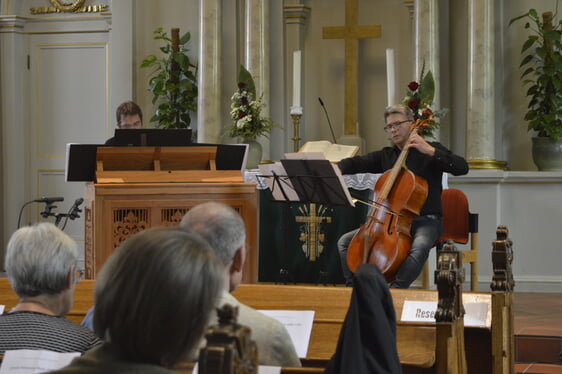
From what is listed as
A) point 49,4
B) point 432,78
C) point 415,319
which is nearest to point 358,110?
point 432,78

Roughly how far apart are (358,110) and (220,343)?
699 centimetres

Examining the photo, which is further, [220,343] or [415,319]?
[415,319]

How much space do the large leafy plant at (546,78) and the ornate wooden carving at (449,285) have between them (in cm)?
473

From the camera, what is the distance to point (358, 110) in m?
8.08

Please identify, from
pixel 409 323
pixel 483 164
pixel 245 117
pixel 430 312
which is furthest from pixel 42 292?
pixel 483 164

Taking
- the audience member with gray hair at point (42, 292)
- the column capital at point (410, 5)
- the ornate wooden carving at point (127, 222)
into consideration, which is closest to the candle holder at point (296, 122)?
the column capital at point (410, 5)

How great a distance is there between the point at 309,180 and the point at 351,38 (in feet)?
10.5

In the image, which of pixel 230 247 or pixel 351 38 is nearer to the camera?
pixel 230 247

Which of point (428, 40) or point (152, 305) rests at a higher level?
point (428, 40)

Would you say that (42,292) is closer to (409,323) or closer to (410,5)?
(409,323)

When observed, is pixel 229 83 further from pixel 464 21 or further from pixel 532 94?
pixel 532 94

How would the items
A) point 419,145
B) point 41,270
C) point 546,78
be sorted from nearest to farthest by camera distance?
point 41,270 < point 419,145 < point 546,78

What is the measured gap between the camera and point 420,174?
17.3 ft

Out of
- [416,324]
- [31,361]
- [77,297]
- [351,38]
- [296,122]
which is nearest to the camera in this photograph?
[31,361]
